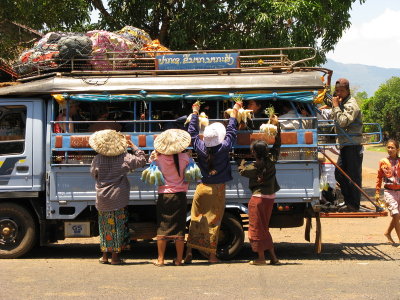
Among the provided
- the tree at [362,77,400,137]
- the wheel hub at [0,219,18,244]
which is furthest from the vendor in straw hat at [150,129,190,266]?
the tree at [362,77,400,137]

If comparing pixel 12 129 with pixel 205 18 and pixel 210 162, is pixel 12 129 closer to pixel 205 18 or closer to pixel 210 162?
pixel 210 162

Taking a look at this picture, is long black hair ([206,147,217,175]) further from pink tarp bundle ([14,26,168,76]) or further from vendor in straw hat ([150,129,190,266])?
pink tarp bundle ([14,26,168,76])

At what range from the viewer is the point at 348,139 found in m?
7.96

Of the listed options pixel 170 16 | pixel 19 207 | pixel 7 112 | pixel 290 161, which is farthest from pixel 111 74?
pixel 170 16

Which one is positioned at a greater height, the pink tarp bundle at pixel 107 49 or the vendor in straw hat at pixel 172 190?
the pink tarp bundle at pixel 107 49

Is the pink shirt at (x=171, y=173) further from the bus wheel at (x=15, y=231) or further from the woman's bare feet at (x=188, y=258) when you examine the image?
the bus wheel at (x=15, y=231)

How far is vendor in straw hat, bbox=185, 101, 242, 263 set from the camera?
7352mm

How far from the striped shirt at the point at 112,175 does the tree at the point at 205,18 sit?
A: 6842 millimetres

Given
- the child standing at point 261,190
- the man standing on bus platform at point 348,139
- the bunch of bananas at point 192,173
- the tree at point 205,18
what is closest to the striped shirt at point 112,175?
the bunch of bananas at point 192,173

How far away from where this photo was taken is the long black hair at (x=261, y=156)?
7.19 meters

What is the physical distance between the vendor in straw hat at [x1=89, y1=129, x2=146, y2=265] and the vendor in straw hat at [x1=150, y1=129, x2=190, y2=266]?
0.26 metres

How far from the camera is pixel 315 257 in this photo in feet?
27.0

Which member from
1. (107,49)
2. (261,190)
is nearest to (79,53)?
(107,49)

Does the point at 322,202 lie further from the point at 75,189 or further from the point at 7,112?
the point at 7,112
